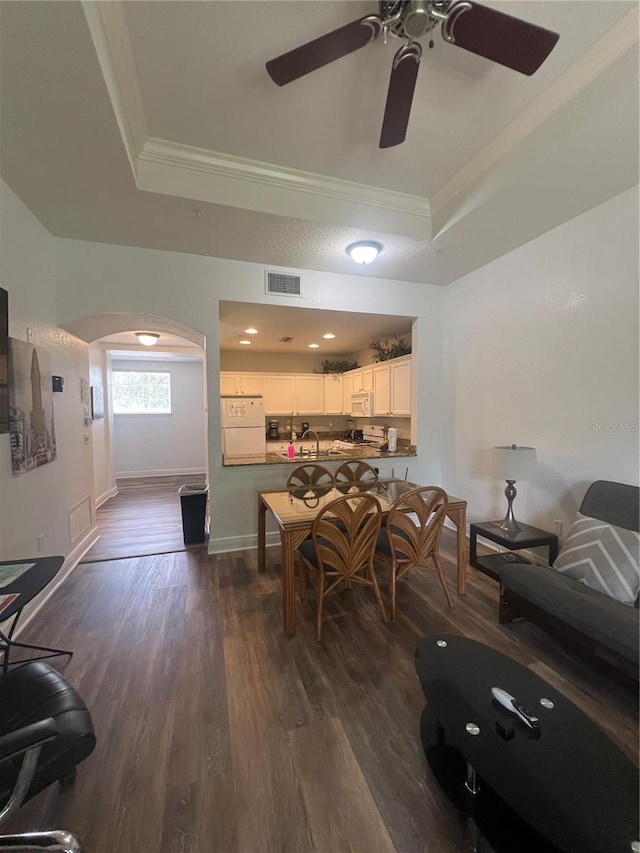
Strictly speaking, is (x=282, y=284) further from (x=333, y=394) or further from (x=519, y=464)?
(x=333, y=394)

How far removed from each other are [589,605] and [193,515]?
3.36 metres

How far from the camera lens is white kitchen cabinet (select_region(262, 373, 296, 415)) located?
6.15 metres

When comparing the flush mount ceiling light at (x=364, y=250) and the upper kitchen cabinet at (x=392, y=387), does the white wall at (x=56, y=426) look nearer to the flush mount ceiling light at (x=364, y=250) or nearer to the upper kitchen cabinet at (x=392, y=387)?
the flush mount ceiling light at (x=364, y=250)

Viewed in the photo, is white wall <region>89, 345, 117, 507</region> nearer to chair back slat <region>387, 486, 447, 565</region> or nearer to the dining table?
the dining table

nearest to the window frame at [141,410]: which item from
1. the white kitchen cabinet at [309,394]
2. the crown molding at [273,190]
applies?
the white kitchen cabinet at [309,394]

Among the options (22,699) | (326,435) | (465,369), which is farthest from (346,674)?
(326,435)

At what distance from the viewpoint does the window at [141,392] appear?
739 centimetres

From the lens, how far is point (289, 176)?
2504 mm

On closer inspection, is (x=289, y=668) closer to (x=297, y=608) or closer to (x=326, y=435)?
(x=297, y=608)

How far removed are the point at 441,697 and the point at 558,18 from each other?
9.88 ft

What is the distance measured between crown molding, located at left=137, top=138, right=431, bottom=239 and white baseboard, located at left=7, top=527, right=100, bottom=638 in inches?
115

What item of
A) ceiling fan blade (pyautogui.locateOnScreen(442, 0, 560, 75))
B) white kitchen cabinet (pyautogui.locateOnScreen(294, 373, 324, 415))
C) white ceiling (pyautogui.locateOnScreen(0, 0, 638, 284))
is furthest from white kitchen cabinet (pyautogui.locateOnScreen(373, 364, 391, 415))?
ceiling fan blade (pyautogui.locateOnScreen(442, 0, 560, 75))

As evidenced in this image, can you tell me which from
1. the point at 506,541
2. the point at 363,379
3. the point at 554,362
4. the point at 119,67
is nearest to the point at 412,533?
the point at 506,541

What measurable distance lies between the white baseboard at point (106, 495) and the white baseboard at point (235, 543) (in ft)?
9.70
